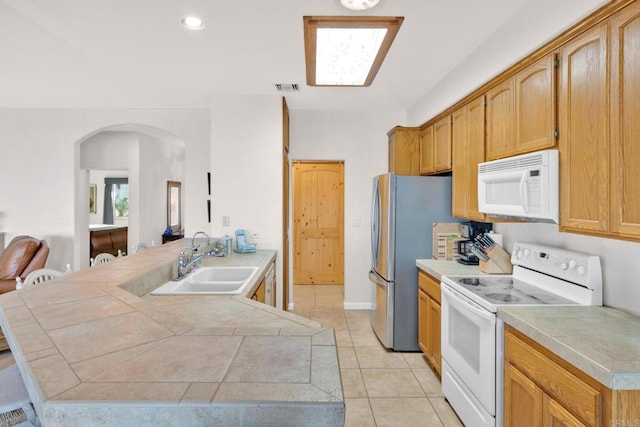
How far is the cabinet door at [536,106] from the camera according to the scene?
1659 mm

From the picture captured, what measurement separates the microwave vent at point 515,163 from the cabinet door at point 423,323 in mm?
1176

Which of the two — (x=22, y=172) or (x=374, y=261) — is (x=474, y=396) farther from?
(x=22, y=172)

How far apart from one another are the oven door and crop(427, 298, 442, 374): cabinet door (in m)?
0.25

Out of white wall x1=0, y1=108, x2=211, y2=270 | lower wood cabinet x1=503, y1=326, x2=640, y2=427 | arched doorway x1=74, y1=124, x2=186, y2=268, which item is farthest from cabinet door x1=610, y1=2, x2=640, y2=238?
arched doorway x1=74, y1=124, x2=186, y2=268

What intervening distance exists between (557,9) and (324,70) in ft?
5.26

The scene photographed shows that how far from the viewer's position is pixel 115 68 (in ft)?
9.36

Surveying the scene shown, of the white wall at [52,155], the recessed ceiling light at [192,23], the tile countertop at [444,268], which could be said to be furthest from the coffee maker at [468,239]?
the white wall at [52,155]

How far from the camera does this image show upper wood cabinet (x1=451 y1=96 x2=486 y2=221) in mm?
2375

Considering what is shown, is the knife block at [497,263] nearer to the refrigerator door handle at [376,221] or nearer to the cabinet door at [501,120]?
the cabinet door at [501,120]

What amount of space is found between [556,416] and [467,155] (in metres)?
1.81

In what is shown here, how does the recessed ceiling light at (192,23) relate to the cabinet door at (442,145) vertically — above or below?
above

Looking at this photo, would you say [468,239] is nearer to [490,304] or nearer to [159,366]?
[490,304]

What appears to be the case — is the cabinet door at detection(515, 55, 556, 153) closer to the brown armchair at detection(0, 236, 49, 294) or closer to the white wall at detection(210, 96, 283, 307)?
the white wall at detection(210, 96, 283, 307)

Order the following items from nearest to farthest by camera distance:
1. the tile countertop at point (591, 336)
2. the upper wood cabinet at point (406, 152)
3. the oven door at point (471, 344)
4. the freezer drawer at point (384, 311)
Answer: the tile countertop at point (591, 336)
the oven door at point (471, 344)
the freezer drawer at point (384, 311)
the upper wood cabinet at point (406, 152)
